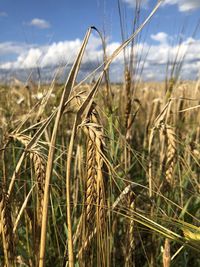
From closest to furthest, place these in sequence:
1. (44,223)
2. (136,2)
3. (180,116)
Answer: (44,223) < (136,2) < (180,116)

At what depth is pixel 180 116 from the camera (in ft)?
6.90

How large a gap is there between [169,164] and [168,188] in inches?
2.9

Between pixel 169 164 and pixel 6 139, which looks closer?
pixel 6 139

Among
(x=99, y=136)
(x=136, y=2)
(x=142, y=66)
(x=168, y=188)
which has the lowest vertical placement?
(x=168, y=188)

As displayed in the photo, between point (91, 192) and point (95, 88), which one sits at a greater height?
point (95, 88)

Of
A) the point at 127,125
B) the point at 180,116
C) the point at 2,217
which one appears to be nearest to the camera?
the point at 2,217

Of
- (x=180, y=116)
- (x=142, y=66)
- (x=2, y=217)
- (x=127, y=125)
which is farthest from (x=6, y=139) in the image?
(x=180, y=116)

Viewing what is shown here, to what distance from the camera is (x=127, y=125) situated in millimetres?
1276

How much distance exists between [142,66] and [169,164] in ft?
1.50

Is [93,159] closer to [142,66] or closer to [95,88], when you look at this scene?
[95,88]

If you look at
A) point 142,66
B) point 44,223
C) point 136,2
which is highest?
point 136,2

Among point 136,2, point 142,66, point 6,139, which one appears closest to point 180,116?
point 142,66

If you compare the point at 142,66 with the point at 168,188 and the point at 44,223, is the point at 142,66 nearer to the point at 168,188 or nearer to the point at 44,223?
the point at 168,188

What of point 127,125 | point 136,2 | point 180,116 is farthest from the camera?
point 180,116
